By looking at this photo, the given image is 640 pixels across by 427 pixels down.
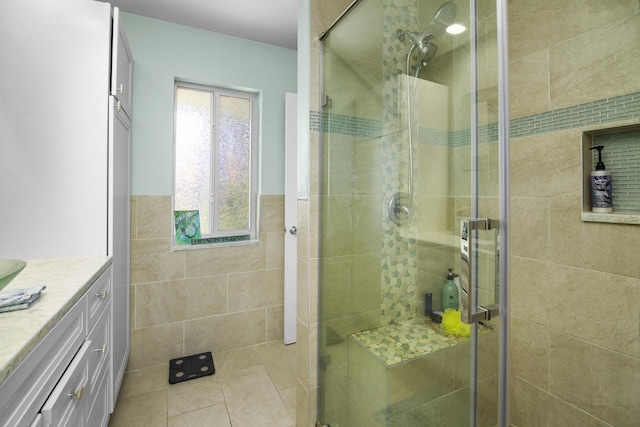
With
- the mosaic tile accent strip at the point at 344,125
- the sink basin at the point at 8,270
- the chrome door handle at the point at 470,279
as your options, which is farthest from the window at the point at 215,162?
the chrome door handle at the point at 470,279

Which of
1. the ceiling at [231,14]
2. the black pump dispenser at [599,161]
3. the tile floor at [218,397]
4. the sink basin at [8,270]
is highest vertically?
the ceiling at [231,14]

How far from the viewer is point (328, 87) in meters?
1.49

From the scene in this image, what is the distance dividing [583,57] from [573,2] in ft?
0.82

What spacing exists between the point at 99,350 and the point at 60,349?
18.7 inches

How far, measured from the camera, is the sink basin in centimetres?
77

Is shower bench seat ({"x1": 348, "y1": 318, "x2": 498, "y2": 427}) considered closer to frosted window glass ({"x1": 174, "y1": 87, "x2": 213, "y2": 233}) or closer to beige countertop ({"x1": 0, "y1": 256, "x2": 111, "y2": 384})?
beige countertop ({"x1": 0, "y1": 256, "x2": 111, "y2": 384})

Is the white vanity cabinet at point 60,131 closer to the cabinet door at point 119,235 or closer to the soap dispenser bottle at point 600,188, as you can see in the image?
the cabinet door at point 119,235

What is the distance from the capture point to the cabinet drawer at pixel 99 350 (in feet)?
3.83

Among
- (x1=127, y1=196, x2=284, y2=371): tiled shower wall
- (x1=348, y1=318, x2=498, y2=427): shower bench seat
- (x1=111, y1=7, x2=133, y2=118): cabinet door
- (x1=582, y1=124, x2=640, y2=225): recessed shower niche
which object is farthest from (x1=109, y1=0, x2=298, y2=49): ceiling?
(x1=348, y1=318, x2=498, y2=427): shower bench seat

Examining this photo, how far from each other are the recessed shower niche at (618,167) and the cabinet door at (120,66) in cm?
215

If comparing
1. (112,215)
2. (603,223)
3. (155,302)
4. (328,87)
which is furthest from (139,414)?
(603,223)

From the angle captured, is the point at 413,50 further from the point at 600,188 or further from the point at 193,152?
the point at 193,152

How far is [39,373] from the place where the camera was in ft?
2.47

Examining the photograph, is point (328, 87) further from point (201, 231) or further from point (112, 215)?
point (201, 231)
